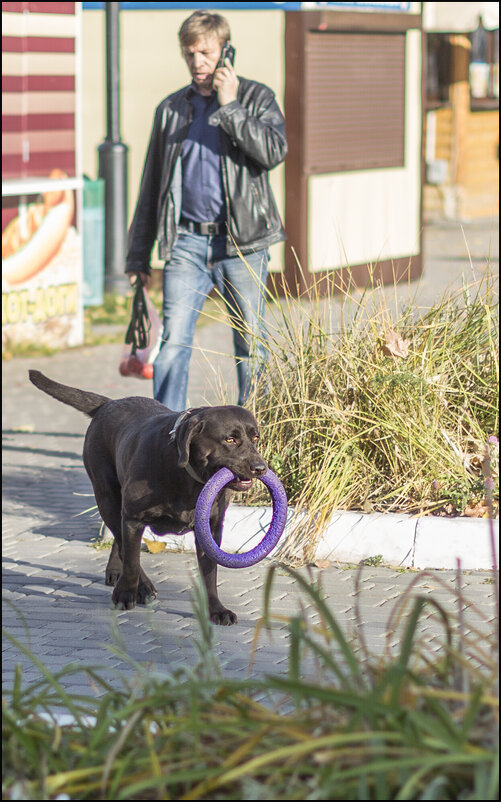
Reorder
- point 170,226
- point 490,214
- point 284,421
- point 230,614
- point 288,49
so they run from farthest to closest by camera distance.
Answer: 1. point 490,214
2. point 288,49
3. point 170,226
4. point 284,421
5. point 230,614

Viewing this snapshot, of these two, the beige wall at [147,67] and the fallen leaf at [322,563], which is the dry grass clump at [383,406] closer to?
the fallen leaf at [322,563]

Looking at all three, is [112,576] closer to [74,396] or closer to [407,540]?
[74,396]

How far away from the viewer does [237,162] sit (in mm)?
6969

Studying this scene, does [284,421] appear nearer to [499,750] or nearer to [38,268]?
[499,750]

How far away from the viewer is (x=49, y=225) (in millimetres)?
12523

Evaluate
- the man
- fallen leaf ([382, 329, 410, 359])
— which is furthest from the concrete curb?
the man

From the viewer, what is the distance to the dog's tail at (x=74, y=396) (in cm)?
581

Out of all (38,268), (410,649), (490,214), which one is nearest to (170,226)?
(410,649)

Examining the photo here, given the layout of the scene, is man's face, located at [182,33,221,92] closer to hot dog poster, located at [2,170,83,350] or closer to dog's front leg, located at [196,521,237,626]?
dog's front leg, located at [196,521,237,626]

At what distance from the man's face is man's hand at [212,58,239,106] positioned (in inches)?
3.8

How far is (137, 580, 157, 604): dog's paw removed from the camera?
17.4 ft

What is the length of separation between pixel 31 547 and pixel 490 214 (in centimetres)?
2196

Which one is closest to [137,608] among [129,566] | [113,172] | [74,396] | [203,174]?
[129,566]

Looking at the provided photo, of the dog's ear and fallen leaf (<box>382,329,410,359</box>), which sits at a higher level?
fallen leaf (<box>382,329,410,359</box>)
